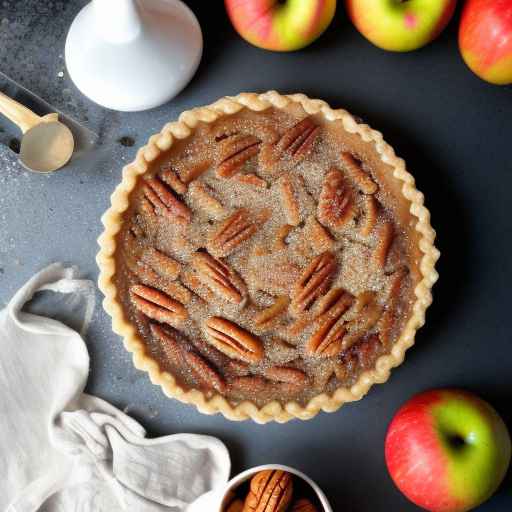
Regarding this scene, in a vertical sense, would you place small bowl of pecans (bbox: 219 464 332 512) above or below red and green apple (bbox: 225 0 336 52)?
below

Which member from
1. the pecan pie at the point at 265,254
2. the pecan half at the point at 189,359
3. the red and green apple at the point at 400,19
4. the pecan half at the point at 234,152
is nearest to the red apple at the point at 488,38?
the red and green apple at the point at 400,19

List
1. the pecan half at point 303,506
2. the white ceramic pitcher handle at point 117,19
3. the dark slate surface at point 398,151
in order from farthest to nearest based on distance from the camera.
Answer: the dark slate surface at point 398,151, the pecan half at point 303,506, the white ceramic pitcher handle at point 117,19

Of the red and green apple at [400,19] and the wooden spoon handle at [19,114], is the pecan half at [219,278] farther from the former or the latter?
the red and green apple at [400,19]

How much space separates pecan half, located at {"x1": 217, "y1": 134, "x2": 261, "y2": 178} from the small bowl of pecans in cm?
61

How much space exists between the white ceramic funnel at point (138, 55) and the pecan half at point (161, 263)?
12.7 inches

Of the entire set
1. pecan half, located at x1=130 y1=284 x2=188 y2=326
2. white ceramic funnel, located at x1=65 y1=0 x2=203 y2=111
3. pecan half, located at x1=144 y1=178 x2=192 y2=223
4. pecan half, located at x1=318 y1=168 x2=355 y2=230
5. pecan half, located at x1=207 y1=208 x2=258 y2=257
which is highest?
white ceramic funnel, located at x1=65 y1=0 x2=203 y2=111

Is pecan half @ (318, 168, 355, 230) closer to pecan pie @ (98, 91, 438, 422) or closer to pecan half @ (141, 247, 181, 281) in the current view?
pecan pie @ (98, 91, 438, 422)

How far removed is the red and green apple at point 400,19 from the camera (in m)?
1.64

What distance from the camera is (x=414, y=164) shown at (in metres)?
1.79

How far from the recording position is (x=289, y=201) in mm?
1677

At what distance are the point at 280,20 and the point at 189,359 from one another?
28.6 inches

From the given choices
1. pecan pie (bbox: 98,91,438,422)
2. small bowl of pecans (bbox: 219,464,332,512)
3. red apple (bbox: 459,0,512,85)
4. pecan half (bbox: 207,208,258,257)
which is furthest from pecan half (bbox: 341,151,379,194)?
small bowl of pecans (bbox: 219,464,332,512)

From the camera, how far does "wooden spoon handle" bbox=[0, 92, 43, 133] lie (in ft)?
5.69

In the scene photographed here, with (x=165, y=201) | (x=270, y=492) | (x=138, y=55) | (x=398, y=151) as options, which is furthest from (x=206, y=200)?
(x=270, y=492)
